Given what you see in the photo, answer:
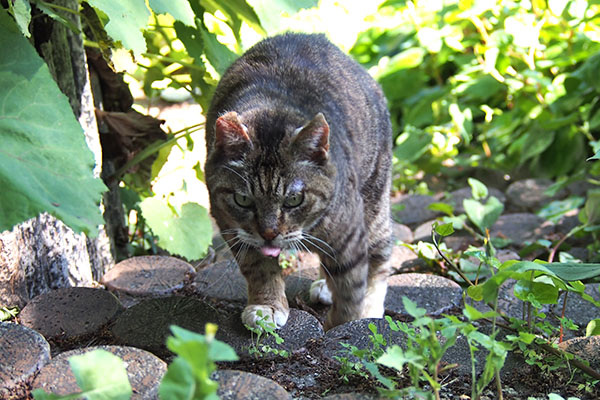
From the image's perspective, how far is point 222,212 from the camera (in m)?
2.45

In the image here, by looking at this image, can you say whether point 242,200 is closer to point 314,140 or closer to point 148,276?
point 314,140

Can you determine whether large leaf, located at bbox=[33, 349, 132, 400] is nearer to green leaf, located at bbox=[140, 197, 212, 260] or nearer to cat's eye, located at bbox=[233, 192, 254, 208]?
cat's eye, located at bbox=[233, 192, 254, 208]

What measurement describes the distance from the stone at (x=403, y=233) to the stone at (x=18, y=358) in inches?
84.1

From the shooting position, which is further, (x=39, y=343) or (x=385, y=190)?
(x=385, y=190)

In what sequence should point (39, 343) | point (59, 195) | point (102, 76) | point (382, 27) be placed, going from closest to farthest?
1. point (59, 195)
2. point (39, 343)
3. point (102, 76)
4. point (382, 27)

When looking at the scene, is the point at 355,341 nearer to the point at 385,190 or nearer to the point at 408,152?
the point at 385,190

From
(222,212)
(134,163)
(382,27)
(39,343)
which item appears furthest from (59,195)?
(382,27)

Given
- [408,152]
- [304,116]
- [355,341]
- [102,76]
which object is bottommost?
[408,152]

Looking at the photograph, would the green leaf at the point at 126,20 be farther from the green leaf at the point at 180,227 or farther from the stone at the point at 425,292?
the stone at the point at 425,292

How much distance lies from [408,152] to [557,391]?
10.5 ft

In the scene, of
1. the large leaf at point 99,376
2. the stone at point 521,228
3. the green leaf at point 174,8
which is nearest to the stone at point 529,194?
the stone at point 521,228

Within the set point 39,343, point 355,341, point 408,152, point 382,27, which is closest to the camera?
point 39,343

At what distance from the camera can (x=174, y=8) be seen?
211 centimetres

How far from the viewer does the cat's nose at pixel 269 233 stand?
7.48ft
